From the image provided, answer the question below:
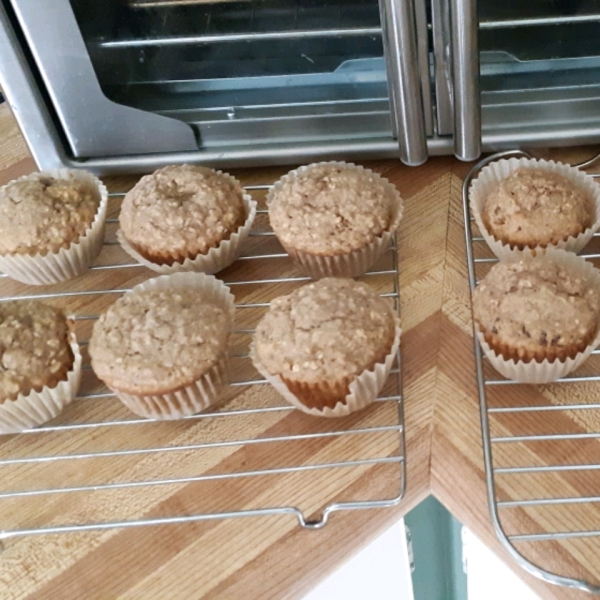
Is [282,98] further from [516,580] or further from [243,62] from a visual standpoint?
[516,580]

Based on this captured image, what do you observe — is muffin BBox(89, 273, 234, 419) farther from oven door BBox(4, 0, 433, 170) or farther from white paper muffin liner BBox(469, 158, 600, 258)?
white paper muffin liner BBox(469, 158, 600, 258)

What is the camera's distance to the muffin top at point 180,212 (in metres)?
1.20

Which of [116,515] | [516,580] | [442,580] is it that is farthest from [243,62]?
[442,580]

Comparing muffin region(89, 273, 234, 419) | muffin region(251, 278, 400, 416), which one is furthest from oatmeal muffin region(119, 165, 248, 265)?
muffin region(251, 278, 400, 416)

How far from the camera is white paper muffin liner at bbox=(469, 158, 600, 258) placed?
44.9 inches

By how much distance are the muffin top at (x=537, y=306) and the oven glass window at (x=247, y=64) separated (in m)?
0.39

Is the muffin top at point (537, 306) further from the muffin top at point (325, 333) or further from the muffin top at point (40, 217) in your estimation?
the muffin top at point (40, 217)

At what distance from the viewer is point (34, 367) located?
1.06 m

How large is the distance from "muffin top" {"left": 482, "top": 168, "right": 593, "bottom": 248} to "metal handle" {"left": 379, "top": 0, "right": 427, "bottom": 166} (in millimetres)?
177

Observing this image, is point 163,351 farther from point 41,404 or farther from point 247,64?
point 247,64

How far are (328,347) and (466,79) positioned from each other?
1.55 feet

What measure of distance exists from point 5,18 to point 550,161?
92cm

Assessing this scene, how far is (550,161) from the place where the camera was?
124cm

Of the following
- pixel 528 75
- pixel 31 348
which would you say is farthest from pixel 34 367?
pixel 528 75
